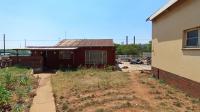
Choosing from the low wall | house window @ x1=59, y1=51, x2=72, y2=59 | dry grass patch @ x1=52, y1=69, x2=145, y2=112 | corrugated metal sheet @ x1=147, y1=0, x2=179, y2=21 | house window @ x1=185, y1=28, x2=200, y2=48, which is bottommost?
dry grass patch @ x1=52, y1=69, x2=145, y2=112

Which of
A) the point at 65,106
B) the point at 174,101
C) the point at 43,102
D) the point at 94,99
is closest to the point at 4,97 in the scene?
the point at 43,102

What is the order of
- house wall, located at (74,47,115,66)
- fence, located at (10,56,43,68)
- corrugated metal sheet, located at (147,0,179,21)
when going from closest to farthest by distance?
corrugated metal sheet, located at (147,0,179,21)
fence, located at (10,56,43,68)
house wall, located at (74,47,115,66)

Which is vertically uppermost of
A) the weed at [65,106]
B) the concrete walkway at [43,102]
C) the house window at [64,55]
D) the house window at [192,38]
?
the house window at [192,38]

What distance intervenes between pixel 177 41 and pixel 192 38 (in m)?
1.68

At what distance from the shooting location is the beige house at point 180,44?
13.2 meters

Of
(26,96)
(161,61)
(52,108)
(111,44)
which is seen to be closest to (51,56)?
(111,44)

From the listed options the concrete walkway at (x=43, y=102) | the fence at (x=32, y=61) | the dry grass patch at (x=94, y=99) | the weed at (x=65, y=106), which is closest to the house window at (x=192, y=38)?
the dry grass patch at (x=94, y=99)

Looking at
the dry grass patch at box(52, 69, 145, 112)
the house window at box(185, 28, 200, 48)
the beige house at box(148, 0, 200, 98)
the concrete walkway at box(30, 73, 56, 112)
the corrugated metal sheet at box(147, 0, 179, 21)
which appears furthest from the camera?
the corrugated metal sheet at box(147, 0, 179, 21)

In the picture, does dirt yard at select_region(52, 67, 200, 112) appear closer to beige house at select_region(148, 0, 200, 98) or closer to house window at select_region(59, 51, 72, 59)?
beige house at select_region(148, 0, 200, 98)

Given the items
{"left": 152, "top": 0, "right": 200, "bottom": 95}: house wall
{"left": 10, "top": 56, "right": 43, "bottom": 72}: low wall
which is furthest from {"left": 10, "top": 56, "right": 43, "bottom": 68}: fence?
{"left": 152, "top": 0, "right": 200, "bottom": 95}: house wall

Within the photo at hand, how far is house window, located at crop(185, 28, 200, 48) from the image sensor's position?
13.7 m

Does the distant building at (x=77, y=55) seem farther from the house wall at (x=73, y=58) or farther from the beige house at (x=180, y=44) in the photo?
the beige house at (x=180, y=44)

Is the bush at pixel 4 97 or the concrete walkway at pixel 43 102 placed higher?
the bush at pixel 4 97

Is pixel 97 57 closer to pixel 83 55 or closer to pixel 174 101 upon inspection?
pixel 83 55
